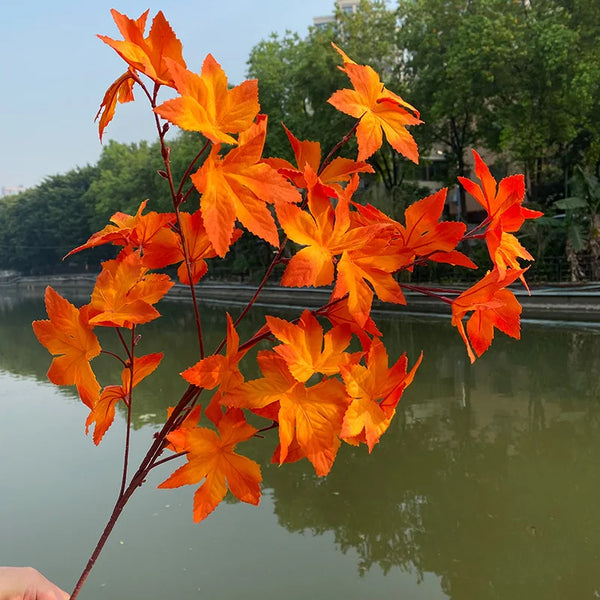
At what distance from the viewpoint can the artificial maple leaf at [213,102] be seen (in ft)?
1.37

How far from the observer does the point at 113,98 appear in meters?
0.53

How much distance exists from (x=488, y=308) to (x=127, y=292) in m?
0.35

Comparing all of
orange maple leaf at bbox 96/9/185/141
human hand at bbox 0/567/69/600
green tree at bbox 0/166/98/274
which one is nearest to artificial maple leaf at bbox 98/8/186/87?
orange maple leaf at bbox 96/9/185/141

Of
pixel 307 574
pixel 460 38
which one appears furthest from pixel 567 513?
pixel 460 38

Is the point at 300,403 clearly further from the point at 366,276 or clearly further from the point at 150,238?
the point at 150,238

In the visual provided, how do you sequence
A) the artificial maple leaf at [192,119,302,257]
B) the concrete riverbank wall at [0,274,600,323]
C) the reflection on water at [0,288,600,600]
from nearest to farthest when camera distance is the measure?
the artificial maple leaf at [192,119,302,257]
the reflection on water at [0,288,600,600]
the concrete riverbank wall at [0,274,600,323]

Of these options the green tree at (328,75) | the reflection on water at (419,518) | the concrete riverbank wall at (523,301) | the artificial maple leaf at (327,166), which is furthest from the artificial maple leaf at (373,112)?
the green tree at (328,75)

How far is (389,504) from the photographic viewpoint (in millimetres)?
3182

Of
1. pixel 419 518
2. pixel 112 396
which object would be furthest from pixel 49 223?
pixel 112 396

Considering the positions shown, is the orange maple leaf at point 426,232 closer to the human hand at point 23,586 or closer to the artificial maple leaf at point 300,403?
the artificial maple leaf at point 300,403

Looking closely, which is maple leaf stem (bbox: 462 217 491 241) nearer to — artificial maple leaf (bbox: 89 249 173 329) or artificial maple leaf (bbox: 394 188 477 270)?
artificial maple leaf (bbox: 394 188 477 270)

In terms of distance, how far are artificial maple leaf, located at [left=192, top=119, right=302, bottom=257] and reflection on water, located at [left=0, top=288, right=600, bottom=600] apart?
240cm

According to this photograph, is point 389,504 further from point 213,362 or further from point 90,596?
point 213,362

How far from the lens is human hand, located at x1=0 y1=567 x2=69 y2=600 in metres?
0.54
